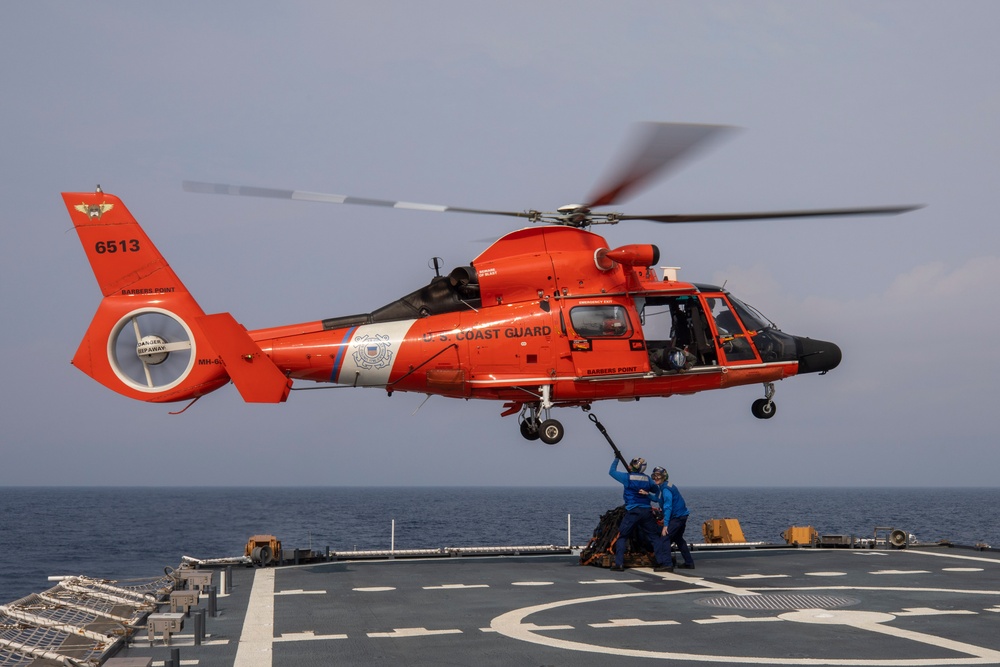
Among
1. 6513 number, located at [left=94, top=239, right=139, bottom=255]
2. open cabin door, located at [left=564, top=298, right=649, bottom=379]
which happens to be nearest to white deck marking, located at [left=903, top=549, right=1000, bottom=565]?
open cabin door, located at [left=564, top=298, right=649, bottom=379]

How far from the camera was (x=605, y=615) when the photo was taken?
1255cm

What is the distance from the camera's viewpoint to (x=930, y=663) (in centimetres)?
938

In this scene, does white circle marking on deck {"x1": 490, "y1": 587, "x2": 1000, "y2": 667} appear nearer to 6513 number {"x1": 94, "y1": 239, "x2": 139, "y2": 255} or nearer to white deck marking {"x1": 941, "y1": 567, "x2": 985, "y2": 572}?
white deck marking {"x1": 941, "y1": 567, "x2": 985, "y2": 572}

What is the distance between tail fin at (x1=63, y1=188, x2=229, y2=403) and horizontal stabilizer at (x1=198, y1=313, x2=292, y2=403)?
0.46 metres

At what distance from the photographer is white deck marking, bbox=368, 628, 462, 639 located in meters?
11.3

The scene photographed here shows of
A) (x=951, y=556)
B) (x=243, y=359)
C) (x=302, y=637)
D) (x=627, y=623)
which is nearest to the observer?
(x=302, y=637)

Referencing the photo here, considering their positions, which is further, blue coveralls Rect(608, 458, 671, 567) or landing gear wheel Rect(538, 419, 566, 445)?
landing gear wheel Rect(538, 419, 566, 445)

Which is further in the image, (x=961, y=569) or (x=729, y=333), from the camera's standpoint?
(x=729, y=333)

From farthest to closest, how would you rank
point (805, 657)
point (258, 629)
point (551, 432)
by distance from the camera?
point (551, 432)
point (258, 629)
point (805, 657)

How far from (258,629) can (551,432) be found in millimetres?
7425

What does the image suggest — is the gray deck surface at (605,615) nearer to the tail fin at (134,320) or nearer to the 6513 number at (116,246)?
the tail fin at (134,320)

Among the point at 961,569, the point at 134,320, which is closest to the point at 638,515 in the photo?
the point at 961,569

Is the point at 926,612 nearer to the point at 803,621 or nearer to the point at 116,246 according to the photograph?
the point at 803,621

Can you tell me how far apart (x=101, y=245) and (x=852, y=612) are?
44.5ft
